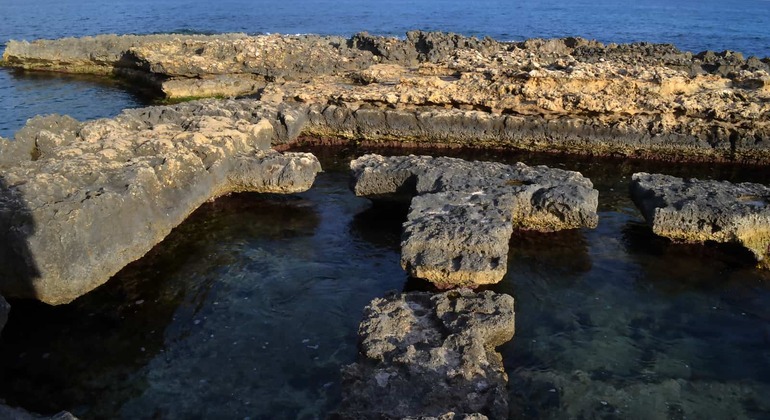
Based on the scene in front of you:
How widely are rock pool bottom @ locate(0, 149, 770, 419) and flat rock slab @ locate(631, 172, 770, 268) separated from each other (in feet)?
1.64

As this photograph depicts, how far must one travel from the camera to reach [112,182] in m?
11.3

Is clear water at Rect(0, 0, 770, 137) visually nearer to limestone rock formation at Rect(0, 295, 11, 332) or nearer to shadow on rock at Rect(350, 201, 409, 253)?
shadow on rock at Rect(350, 201, 409, 253)

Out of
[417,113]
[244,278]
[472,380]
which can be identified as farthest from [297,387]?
[417,113]

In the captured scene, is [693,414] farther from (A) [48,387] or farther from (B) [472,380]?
(A) [48,387]

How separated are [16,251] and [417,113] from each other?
41.1 ft

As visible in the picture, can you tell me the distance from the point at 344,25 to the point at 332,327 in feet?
189

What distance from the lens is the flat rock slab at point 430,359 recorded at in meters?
7.05

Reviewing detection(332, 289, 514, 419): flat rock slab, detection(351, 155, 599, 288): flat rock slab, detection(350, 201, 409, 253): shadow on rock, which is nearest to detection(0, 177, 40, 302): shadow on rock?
detection(332, 289, 514, 419): flat rock slab

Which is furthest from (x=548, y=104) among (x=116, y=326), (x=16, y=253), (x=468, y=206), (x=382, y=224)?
(x=16, y=253)

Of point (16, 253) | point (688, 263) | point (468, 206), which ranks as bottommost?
point (688, 263)

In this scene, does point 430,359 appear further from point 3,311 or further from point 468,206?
point 3,311

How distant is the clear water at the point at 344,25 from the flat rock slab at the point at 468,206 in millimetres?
17427

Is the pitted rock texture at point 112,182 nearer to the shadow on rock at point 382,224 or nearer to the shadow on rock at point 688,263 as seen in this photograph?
the shadow on rock at point 382,224

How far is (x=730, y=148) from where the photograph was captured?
17578mm
